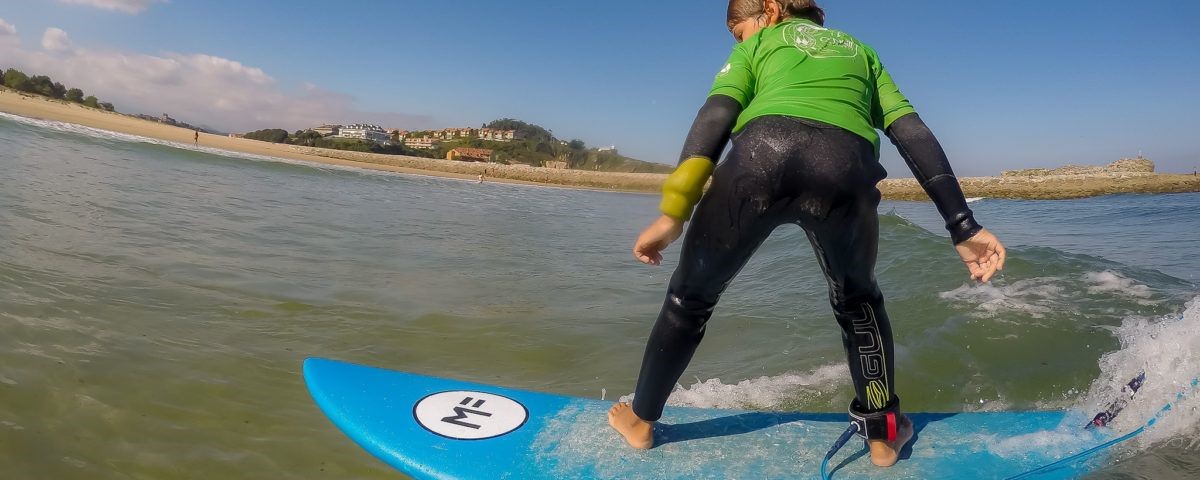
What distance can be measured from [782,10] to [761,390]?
1.88m

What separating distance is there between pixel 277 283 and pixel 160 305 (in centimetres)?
91

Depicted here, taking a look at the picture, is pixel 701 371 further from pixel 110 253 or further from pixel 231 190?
pixel 231 190

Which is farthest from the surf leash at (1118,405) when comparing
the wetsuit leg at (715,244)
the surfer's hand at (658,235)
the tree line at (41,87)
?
the tree line at (41,87)

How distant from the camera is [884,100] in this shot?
1.87 m

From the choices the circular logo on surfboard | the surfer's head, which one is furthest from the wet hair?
the circular logo on surfboard

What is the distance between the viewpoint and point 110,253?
180 inches

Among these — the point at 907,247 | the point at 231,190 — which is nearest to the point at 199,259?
the point at 907,247

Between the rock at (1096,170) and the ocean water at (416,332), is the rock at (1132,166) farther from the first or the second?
the ocean water at (416,332)

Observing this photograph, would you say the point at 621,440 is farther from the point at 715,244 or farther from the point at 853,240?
the point at 853,240

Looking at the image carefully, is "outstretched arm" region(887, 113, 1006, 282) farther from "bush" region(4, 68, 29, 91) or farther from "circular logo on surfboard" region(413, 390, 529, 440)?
"bush" region(4, 68, 29, 91)

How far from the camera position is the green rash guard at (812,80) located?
173cm

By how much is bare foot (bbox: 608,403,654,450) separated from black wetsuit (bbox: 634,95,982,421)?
206 mm

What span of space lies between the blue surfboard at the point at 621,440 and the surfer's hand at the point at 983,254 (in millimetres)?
727

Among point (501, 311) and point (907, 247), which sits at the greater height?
point (907, 247)
